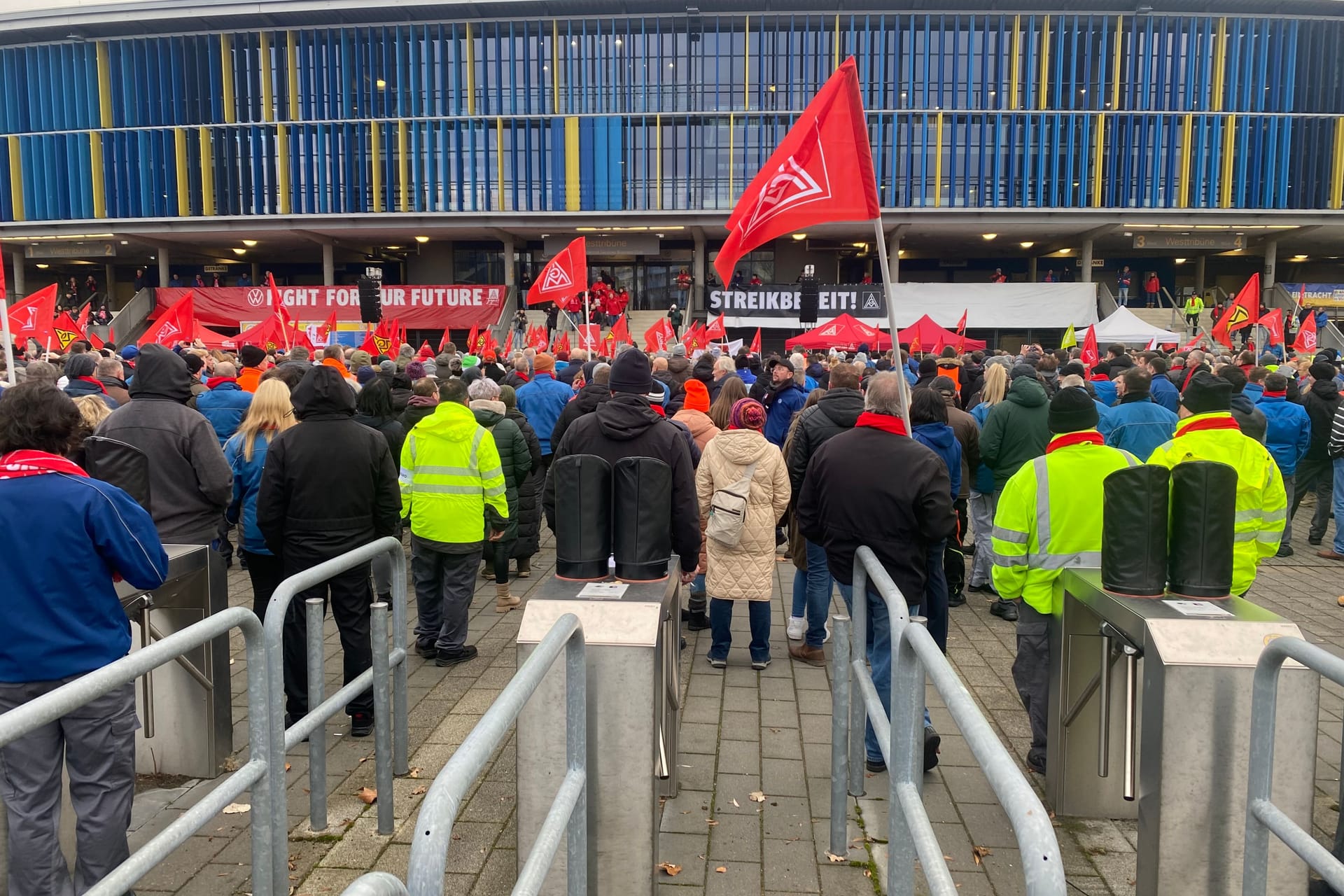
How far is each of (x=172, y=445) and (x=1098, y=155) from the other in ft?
134

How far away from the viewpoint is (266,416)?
620 centimetres

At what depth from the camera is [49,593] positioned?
122 inches

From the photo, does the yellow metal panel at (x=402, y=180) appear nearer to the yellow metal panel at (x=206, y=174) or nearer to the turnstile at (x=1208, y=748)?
the yellow metal panel at (x=206, y=174)

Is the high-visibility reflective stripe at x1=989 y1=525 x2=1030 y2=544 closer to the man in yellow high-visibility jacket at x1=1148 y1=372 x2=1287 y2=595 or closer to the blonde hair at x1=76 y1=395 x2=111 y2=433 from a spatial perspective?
the man in yellow high-visibility jacket at x1=1148 y1=372 x2=1287 y2=595

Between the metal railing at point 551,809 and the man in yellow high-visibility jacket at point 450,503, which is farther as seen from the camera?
the man in yellow high-visibility jacket at point 450,503

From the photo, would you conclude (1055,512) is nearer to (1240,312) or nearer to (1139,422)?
(1139,422)

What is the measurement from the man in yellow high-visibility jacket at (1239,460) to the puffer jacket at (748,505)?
2.30m

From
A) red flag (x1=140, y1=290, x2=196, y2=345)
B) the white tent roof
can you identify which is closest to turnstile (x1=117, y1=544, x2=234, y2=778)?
red flag (x1=140, y1=290, x2=196, y2=345)

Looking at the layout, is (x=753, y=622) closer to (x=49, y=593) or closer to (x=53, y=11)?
(x=49, y=593)

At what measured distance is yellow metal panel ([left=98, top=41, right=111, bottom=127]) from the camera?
40594mm

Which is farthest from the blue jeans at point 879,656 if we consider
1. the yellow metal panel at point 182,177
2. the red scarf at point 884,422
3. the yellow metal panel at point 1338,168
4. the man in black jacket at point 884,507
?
the yellow metal panel at point 1338,168

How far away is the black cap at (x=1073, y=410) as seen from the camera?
4363 millimetres

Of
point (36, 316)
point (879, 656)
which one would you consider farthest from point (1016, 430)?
point (36, 316)

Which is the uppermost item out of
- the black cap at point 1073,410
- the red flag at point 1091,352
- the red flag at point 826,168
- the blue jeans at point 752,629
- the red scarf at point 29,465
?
the red flag at point 826,168
